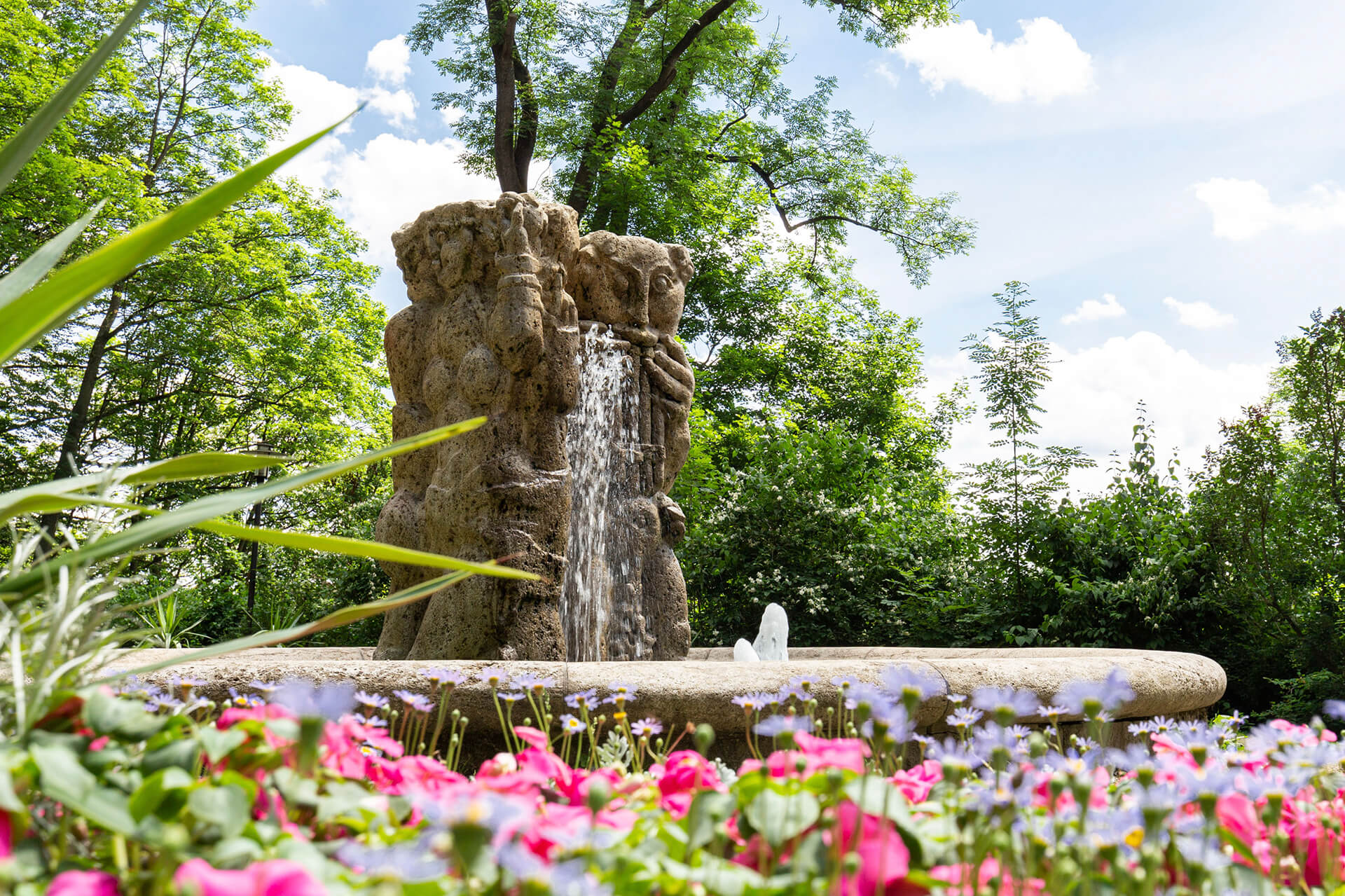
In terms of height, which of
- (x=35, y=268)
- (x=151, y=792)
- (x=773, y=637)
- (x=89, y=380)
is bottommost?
(x=773, y=637)

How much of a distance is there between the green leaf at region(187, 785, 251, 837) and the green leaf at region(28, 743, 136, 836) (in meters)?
0.05

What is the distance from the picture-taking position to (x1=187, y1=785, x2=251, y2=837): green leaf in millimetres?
832

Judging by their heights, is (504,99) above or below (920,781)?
above

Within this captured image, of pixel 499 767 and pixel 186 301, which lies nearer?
pixel 499 767

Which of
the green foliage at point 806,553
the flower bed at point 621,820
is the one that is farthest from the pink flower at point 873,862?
the green foliage at point 806,553

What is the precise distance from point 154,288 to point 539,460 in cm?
1395

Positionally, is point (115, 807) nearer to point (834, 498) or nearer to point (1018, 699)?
point (1018, 699)

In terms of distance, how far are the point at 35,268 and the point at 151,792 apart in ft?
5.01

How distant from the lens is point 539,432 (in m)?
4.98

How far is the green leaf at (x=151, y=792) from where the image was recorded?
0.87m

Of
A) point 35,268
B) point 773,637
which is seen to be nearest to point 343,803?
point 35,268

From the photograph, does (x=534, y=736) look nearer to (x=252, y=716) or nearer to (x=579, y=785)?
(x=579, y=785)

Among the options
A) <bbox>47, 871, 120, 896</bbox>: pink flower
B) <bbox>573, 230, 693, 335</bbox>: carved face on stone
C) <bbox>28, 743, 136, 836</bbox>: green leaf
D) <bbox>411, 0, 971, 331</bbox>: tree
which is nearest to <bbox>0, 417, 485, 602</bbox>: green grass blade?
<bbox>28, 743, 136, 836</bbox>: green leaf

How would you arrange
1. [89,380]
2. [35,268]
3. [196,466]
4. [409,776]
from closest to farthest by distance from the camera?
[409,776] → [196,466] → [35,268] → [89,380]
